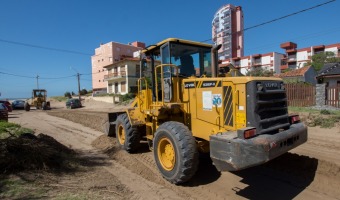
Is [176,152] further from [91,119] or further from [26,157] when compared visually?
[91,119]

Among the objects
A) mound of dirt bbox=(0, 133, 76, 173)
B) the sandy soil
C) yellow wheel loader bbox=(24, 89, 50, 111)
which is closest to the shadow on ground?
the sandy soil

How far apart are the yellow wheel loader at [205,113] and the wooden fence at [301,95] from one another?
15955mm

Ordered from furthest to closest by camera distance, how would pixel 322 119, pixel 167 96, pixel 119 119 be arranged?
pixel 322 119 → pixel 119 119 → pixel 167 96

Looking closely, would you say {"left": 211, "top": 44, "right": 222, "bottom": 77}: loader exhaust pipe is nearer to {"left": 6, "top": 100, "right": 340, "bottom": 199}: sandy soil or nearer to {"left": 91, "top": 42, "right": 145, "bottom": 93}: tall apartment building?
{"left": 6, "top": 100, "right": 340, "bottom": 199}: sandy soil

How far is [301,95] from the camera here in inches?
774

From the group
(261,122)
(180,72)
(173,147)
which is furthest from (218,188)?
(180,72)

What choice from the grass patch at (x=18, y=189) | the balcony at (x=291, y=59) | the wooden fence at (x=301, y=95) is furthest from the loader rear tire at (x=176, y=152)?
the balcony at (x=291, y=59)

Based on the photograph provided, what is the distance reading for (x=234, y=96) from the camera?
15.2ft

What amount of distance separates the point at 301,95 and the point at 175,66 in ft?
56.1

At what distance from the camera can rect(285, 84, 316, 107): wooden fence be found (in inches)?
763

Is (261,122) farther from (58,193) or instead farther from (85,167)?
(85,167)

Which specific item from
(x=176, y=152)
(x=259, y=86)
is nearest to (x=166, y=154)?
(x=176, y=152)

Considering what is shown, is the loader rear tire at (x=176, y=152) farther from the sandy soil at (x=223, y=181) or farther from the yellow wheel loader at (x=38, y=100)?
the yellow wheel loader at (x=38, y=100)

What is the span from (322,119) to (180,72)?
→ 8.98 meters
